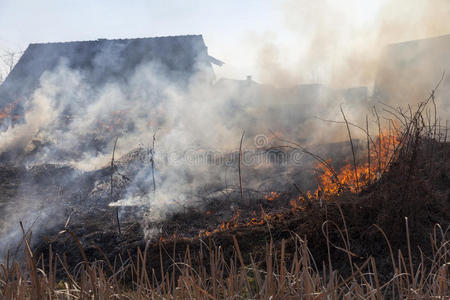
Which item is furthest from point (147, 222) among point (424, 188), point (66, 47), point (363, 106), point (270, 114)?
point (66, 47)

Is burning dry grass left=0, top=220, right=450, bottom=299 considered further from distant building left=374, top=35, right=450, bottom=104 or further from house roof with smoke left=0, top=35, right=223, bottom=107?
house roof with smoke left=0, top=35, right=223, bottom=107

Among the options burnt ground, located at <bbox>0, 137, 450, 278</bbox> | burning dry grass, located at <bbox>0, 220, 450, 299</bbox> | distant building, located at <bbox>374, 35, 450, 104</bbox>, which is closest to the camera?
burning dry grass, located at <bbox>0, 220, 450, 299</bbox>

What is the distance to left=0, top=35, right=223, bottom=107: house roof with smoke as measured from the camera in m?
22.4

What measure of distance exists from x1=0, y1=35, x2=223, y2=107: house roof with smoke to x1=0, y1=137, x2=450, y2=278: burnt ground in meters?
12.4

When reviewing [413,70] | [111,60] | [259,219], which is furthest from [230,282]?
[111,60]

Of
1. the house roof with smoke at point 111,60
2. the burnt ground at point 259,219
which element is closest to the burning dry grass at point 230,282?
the burnt ground at point 259,219

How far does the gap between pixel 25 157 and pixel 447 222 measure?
49.6ft

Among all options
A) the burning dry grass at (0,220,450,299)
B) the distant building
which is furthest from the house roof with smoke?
the burning dry grass at (0,220,450,299)

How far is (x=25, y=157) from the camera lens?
15.1 metres

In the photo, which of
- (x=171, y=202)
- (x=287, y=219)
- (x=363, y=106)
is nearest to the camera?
(x=287, y=219)

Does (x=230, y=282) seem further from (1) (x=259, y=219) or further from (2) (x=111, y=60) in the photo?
(2) (x=111, y=60)

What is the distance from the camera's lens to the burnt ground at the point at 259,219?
4539 millimetres

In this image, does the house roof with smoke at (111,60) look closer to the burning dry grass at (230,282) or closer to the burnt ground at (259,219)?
the burnt ground at (259,219)

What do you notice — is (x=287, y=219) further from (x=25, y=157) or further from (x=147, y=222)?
(x=25, y=157)
